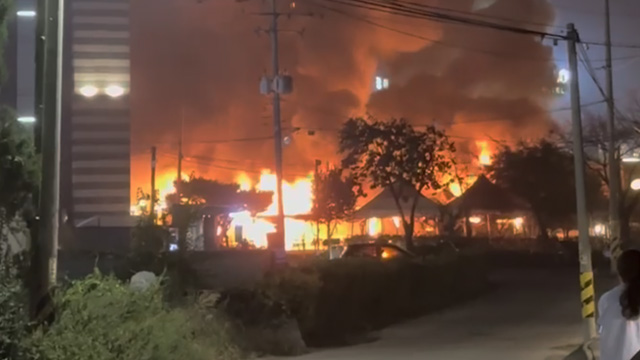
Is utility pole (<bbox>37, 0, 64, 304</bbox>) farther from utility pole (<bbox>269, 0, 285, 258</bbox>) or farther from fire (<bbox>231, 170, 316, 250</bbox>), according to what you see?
fire (<bbox>231, 170, 316, 250</bbox>)

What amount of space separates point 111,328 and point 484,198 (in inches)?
1787

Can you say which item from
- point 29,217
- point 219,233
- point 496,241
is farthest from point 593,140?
point 29,217

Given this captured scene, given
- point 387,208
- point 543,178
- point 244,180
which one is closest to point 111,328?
point 543,178

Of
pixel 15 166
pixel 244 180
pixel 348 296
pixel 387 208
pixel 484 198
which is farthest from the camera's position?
pixel 244 180

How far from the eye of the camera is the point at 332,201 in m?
60.8

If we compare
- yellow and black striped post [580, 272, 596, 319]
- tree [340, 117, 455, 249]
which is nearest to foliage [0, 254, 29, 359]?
yellow and black striped post [580, 272, 596, 319]

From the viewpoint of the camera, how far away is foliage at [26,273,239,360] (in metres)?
7.88

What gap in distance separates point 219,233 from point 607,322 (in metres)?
34.2

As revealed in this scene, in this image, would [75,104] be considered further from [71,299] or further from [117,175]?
[71,299]

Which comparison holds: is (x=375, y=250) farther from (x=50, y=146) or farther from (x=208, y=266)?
(x=50, y=146)

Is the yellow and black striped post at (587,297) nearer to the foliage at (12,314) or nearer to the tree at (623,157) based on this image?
the foliage at (12,314)

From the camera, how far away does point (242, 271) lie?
61.7 ft

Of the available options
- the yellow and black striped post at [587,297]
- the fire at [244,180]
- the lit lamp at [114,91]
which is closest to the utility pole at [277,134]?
the lit lamp at [114,91]

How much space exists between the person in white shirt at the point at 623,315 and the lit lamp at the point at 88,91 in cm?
1644
